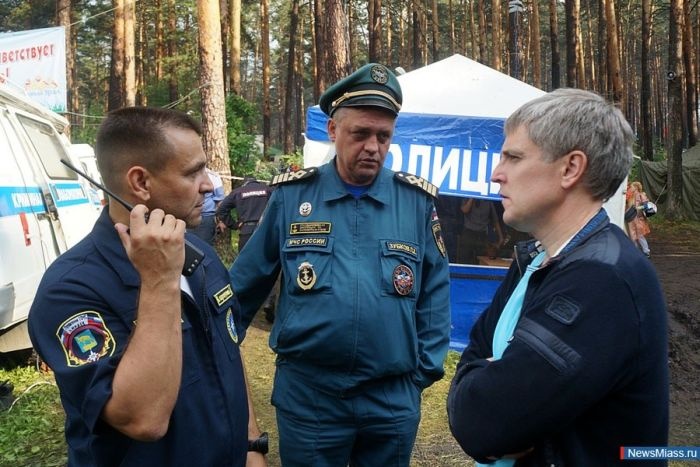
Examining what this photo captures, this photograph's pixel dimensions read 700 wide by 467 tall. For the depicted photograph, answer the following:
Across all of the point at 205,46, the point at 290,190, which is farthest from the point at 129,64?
the point at 290,190

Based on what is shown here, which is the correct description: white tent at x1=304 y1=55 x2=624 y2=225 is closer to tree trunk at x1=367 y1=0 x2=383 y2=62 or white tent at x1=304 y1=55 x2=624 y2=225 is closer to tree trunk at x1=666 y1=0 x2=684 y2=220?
tree trunk at x1=666 y1=0 x2=684 y2=220

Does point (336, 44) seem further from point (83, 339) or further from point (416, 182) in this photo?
point (83, 339)

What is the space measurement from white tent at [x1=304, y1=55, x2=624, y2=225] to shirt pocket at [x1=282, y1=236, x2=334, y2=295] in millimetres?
3630

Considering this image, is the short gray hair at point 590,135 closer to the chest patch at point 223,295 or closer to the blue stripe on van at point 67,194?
the chest patch at point 223,295

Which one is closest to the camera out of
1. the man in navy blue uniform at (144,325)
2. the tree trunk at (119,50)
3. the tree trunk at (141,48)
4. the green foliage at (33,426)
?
the man in navy blue uniform at (144,325)

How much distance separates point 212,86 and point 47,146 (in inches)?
191

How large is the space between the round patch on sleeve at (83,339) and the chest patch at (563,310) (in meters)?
1.02

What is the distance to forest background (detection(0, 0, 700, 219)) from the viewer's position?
1037 centimetres

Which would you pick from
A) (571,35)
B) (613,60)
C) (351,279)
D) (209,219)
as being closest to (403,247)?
(351,279)

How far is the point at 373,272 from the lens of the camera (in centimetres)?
239

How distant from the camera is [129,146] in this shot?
1.65 meters

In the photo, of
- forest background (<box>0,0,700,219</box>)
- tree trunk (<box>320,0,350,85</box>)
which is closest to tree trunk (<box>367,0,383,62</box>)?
forest background (<box>0,0,700,219</box>)

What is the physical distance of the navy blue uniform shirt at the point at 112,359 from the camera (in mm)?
1432

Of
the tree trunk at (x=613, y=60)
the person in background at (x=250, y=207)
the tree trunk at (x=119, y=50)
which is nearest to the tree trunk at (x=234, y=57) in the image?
the tree trunk at (x=119, y=50)
